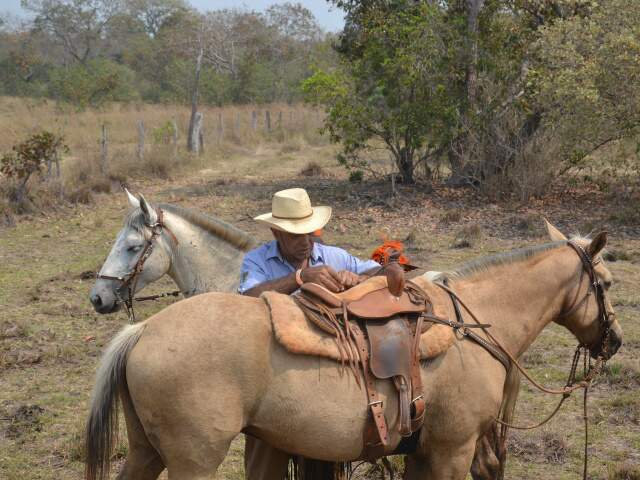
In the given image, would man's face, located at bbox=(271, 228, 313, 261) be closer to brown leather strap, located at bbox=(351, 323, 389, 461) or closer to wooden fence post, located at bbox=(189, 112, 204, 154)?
brown leather strap, located at bbox=(351, 323, 389, 461)

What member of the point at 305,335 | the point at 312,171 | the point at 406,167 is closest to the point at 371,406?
the point at 305,335

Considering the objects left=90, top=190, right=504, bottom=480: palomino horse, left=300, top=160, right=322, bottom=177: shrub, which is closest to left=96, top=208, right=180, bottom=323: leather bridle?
left=90, top=190, right=504, bottom=480: palomino horse

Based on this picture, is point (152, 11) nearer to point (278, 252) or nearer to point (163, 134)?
point (163, 134)

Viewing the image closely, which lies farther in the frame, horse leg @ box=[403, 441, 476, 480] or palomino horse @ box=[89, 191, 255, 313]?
palomino horse @ box=[89, 191, 255, 313]

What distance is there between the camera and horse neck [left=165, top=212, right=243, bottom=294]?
5.10 meters

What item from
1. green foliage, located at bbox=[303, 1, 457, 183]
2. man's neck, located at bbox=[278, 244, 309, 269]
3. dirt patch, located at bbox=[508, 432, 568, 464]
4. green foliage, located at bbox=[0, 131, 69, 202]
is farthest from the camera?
green foliage, located at bbox=[303, 1, 457, 183]

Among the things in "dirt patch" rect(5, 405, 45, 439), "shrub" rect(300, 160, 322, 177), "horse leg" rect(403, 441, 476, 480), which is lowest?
"shrub" rect(300, 160, 322, 177)

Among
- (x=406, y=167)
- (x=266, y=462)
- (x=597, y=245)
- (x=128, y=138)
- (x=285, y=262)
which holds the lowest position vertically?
(x=128, y=138)

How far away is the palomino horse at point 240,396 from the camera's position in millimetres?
3066

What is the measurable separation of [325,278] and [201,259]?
1861 millimetres

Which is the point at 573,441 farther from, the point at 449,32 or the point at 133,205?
the point at 449,32

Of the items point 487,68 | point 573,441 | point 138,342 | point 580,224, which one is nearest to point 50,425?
point 138,342

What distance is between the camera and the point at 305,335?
10.5 ft

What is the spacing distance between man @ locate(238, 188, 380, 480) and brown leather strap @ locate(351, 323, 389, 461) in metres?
0.39
